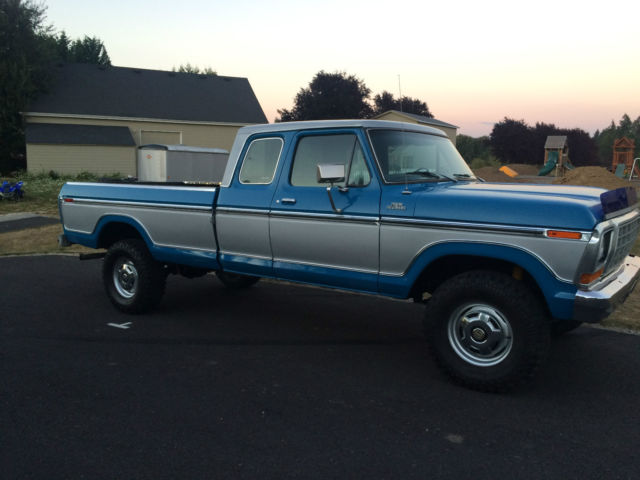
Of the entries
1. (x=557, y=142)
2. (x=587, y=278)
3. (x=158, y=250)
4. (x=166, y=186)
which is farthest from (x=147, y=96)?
(x=587, y=278)

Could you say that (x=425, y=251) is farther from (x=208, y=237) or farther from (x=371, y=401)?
(x=208, y=237)

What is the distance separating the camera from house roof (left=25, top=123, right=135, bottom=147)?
31172 millimetres

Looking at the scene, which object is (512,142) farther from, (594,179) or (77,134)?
(77,134)

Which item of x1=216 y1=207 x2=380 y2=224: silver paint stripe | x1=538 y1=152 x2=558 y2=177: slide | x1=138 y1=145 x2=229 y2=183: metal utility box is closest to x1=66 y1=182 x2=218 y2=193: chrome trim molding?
x1=216 y1=207 x2=380 y2=224: silver paint stripe

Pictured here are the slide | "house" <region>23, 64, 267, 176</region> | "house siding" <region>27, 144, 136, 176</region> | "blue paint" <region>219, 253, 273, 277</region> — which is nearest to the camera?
"blue paint" <region>219, 253, 273, 277</region>

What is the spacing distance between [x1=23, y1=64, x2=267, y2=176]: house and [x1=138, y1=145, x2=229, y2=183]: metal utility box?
416 cm

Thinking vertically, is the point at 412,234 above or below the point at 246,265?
above

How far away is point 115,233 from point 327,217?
10.7 feet

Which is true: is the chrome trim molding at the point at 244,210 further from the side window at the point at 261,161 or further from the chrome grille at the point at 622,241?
the chrome grille at the point at 622,241

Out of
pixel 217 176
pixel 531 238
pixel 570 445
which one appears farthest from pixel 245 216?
pixel 217 176

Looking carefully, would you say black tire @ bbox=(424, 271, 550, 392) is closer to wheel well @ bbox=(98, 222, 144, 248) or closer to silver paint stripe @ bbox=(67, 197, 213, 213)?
silver paint stripe @ bbox=(67, 197, 213, 213)

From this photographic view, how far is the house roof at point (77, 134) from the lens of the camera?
1227 inches

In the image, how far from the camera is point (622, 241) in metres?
4.47

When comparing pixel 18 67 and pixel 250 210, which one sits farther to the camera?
pixel 18 67
